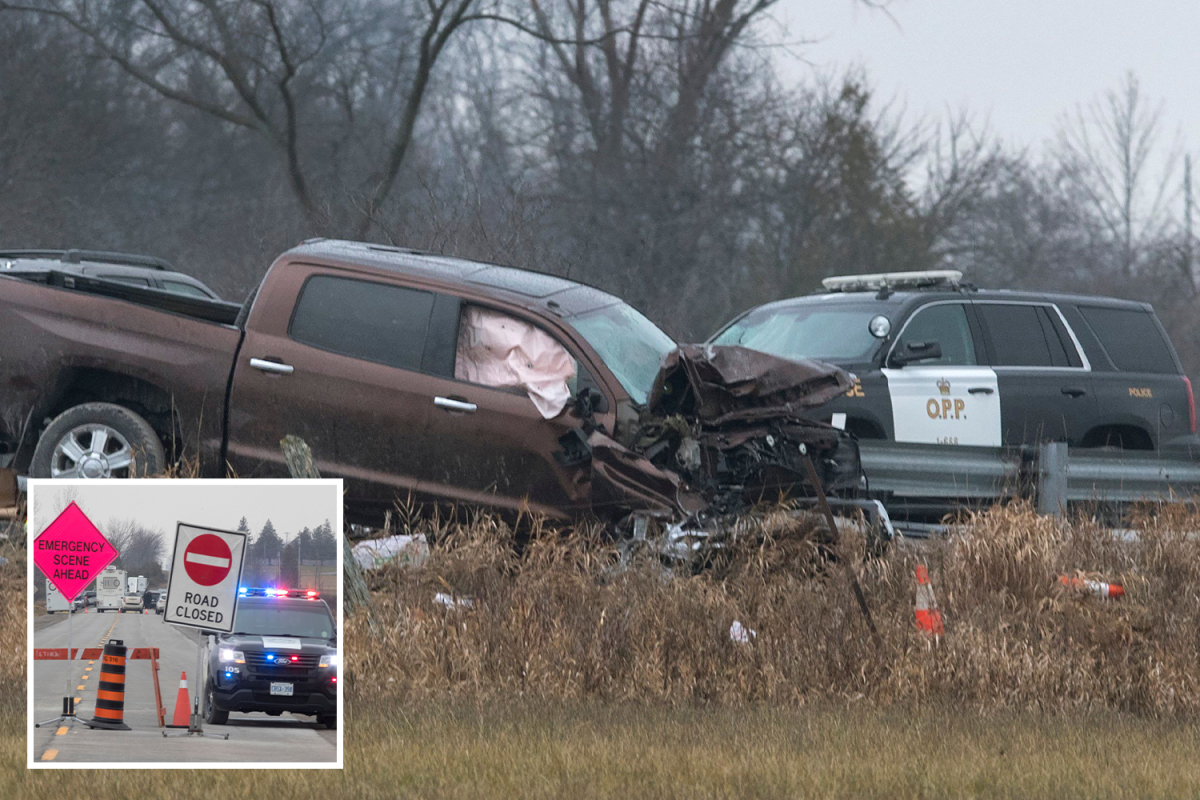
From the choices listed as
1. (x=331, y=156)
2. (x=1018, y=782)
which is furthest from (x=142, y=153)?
(x=1018, y=782)

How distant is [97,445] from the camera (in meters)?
8.59

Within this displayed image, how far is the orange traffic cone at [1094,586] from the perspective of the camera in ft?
25.9

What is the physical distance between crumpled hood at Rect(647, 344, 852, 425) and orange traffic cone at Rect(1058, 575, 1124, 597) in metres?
1.72

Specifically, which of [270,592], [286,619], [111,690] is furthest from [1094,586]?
[111,690]

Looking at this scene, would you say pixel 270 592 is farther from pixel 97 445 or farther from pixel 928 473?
pixel 928 473

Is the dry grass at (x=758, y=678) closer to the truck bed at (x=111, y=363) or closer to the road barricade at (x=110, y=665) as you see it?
the truck bed at (x=111, y=363)

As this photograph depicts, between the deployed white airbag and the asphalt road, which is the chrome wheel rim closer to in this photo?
the deployed white airbag

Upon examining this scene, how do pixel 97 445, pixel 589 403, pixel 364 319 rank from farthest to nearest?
pixel 364 319 → pixel 97 445 → pixel 589 403

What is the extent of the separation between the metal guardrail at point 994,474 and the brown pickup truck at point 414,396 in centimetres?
49

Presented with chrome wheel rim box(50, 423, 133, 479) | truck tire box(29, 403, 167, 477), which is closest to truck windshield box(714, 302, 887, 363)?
truck tire box(29, 403, 167, 477)

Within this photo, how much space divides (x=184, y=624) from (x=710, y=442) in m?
5.01

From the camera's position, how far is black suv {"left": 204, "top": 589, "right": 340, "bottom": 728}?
3.72 meters

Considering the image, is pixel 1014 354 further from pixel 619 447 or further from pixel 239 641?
pixel 239 641

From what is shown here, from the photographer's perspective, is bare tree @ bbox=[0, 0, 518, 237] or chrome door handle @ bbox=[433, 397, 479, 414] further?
bare tree @ bbox=[0, 0, 518, 237]
